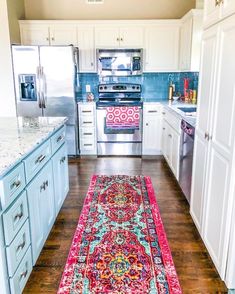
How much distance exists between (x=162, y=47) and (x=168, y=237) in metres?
3.39

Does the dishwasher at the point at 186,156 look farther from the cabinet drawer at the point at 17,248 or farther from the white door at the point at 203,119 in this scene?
the cabinet drawer at the point at 17,248

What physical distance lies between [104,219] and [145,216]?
16.4 inches

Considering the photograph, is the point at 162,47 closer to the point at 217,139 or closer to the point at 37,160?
the point at 217,139

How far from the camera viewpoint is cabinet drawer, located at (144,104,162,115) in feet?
15.1

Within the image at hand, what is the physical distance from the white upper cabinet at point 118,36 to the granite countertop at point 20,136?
7.73ft

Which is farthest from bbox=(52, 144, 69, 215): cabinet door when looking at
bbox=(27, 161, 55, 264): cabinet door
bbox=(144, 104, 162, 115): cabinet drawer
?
bbox=(144, 104, 162, 115): cabinet drawer

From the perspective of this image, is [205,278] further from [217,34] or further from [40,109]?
[40,109]

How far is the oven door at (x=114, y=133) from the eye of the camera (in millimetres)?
4680

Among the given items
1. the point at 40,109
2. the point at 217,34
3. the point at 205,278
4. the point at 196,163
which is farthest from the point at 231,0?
the point at 40,109

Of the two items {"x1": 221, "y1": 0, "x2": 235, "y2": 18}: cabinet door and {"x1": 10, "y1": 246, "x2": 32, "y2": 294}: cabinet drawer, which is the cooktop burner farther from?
{"x1": 10, "y1": 246, "x2": 32, "y2": 294}: cabinet drawer

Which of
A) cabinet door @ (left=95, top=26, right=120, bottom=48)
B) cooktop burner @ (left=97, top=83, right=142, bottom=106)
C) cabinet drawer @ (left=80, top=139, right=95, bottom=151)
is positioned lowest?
cabinet drawer @ (left=80, top=139, right=95, bottom=151)

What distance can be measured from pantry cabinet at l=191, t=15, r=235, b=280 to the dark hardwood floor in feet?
0.36

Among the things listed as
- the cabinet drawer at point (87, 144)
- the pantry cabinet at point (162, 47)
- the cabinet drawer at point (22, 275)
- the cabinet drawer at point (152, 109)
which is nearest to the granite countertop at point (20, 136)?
the cabinet drawer at point (22, 275)

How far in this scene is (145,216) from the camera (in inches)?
111
